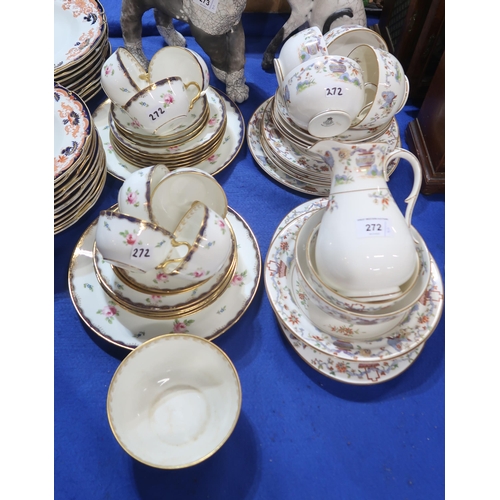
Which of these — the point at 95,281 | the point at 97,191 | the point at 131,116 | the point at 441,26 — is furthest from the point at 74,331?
the point at 441,26

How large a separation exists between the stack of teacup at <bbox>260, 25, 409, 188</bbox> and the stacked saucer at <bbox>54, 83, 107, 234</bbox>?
35 cm

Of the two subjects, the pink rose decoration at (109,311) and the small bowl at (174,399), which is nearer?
the small bowl at (174,399)

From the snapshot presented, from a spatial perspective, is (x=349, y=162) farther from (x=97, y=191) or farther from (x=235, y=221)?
(x=97, y=191)

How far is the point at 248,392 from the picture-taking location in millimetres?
679

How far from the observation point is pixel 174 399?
63 centimetres

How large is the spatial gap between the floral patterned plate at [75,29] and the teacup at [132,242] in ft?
1.69

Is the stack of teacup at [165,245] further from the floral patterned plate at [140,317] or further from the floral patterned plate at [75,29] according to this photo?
the floral patterned plate at [75,29]

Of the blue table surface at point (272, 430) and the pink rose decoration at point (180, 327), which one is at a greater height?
the pink rose decoration at point (180, 327)

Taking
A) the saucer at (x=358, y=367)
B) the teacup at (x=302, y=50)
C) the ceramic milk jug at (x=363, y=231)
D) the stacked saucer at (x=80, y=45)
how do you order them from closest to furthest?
the ceramic milk jug at (x=363, y=231)
the saucer at (x=358, y=367)
the teacup at (x=302, y=50)
the stacked saucer at (x=80, y=45)

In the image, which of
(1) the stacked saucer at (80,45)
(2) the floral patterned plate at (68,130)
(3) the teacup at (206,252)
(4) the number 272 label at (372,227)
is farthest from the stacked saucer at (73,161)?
(4) the number 272 label at (372,227)

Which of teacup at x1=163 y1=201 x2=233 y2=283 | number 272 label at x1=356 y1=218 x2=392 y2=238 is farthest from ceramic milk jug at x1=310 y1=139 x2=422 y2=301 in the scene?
teacup at x1=163 y1=201 x2=233 y2=283

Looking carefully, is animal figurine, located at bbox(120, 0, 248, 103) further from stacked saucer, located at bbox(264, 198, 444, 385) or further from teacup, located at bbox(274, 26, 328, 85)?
stacked saucer, located at bbox(264, 198, 444, 385)

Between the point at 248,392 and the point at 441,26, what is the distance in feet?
2.82

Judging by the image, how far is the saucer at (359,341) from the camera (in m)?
0.61
